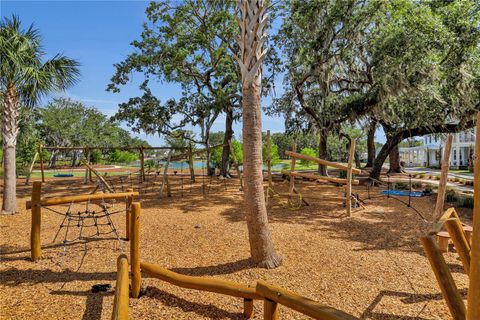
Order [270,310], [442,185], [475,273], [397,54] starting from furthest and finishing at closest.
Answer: [397,54] < [442,185] < [270,310] < [475,273]

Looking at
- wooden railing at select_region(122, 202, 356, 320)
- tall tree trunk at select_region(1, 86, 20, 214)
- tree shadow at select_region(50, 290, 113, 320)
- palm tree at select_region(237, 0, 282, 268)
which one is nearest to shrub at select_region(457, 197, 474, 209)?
palm tree at select_region(237, 0, 282, 268)

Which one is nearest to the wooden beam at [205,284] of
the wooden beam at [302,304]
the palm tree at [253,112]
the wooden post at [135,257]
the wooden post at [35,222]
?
the wooden post at [135,257]

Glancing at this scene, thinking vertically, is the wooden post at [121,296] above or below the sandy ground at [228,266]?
above

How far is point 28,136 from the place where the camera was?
31859 mm

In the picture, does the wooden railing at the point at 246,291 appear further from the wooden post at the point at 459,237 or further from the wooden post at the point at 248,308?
the wooden post at the point at 459,237

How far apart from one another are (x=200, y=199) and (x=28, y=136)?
29.1 metres

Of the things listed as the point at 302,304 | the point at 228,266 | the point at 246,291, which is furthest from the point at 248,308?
the point at 228,266

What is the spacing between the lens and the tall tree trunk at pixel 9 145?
8.80 metres

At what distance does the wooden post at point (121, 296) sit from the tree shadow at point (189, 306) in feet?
2.37

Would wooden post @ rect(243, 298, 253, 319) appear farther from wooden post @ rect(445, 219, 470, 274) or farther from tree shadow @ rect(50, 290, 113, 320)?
wooden post @ rect(445, 219, 470, 274)

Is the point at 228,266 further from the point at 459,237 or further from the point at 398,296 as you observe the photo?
the point at 459,237

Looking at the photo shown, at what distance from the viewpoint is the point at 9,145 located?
8.80 m

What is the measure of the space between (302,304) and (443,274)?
44.0 inches

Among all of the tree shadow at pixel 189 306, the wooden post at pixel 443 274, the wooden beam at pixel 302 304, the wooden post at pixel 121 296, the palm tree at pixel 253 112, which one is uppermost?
the palm tree at pixel 253 112
